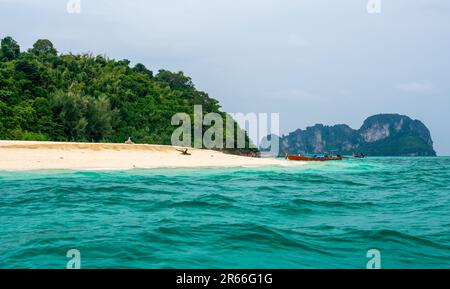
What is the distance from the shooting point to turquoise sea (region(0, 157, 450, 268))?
6.30m

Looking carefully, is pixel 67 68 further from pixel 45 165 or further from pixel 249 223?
pixel 249 223

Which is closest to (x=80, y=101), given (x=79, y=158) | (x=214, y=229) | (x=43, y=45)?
(x=79, y=158)

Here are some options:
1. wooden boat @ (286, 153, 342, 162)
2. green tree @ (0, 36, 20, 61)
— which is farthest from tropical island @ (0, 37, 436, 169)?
wooden boat @ (286, 153, 342, 162)

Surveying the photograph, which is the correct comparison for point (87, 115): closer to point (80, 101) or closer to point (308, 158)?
point (80, 101)

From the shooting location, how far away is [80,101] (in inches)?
1875

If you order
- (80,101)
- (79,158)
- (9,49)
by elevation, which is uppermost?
(9,49)

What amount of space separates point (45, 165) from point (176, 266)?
18.7 meters

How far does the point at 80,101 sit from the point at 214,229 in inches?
1684

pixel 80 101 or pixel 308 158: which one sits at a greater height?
pixel 80 101

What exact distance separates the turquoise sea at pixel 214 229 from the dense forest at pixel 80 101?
30.1 m

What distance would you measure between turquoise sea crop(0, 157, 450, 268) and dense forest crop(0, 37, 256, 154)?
30.1 meters

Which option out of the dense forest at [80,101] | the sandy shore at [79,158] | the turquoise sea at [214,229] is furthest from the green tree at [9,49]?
the turquoise sea at [214,229]

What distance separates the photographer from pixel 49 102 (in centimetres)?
4588

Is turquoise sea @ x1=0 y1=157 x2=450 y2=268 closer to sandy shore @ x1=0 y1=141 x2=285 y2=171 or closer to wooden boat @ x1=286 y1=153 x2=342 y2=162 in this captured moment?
sandy shore @ x1=0 y1=141 x2=285 y2=171
